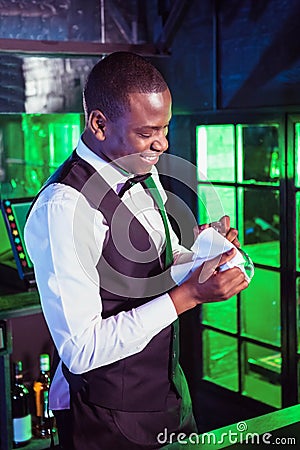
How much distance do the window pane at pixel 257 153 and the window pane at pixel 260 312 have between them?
0.53m

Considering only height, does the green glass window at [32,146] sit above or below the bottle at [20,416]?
above

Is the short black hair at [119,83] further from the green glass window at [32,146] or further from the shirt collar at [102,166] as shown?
the green glass window at [32,146]

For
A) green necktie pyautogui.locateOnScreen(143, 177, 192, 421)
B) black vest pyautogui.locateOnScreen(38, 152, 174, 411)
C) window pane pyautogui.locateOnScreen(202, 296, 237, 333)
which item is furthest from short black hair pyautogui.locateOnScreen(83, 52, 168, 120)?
window pane pyautogui.locateOnScreen(202, 296, 237, 333)

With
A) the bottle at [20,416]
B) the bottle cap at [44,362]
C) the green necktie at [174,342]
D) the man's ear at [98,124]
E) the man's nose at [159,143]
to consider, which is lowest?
the bottle at [20,416]

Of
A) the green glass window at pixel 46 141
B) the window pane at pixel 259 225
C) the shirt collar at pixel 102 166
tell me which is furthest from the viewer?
the green glass window at pixel 46 141

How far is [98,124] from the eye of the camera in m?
1.88

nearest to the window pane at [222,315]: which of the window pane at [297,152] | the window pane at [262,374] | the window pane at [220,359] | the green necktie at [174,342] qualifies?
the window pane at [220,359]

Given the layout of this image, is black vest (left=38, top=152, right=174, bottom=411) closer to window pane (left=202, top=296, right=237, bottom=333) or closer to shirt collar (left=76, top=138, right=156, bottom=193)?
shirt collar (left=76, top=138, right=156, bottom=193)

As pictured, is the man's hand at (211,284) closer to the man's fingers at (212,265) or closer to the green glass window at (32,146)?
the man's fingers at (212,265)

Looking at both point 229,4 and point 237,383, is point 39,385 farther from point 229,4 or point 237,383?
point 229,4

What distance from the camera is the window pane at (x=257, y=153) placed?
3.75m

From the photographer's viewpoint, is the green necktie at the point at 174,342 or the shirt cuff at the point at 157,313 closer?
the shirt cuff at the point at 157,313

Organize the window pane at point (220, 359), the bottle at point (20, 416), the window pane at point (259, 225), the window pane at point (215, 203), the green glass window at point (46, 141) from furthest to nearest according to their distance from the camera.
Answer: the green glass window at point (46, 141)
the window pane at point (220, 359)
the window pane at point (215, 203)
the window pane at point (259, 225)
the bottle at point (20, 416)

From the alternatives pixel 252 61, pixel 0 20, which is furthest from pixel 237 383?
pixel 0 20
